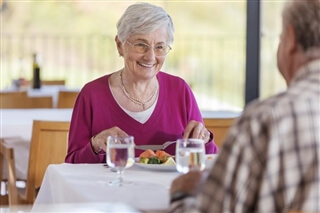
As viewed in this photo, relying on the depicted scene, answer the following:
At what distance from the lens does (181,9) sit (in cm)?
1659

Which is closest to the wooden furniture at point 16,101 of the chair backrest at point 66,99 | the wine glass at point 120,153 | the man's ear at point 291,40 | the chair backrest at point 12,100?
the chair backrest at point 12,100

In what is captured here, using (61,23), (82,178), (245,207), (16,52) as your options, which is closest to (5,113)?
(82,178)

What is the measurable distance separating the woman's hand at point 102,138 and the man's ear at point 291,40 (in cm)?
121

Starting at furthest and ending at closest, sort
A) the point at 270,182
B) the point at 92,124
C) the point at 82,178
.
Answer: the point at 92,124
the point at 82,178
the point at 270,182

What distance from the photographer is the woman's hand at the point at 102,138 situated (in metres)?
2.98

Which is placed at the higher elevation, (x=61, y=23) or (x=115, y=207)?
(x=61, y=23)

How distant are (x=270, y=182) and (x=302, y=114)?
14 centimetres

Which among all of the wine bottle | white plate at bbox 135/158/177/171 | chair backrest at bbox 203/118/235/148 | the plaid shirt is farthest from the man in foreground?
the wine bottle

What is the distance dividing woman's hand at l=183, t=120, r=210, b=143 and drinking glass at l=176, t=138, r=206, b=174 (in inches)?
19.9

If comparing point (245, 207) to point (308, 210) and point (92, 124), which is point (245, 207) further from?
point (92, 124)

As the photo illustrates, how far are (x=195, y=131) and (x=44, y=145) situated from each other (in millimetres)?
961

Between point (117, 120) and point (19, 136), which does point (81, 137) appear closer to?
point (117, 120)

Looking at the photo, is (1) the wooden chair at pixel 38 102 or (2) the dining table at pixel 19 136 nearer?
(2) the dining table at pixel 19 136

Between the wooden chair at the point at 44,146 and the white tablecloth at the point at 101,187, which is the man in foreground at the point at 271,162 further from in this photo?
the wooden chair at the point at 44,146
